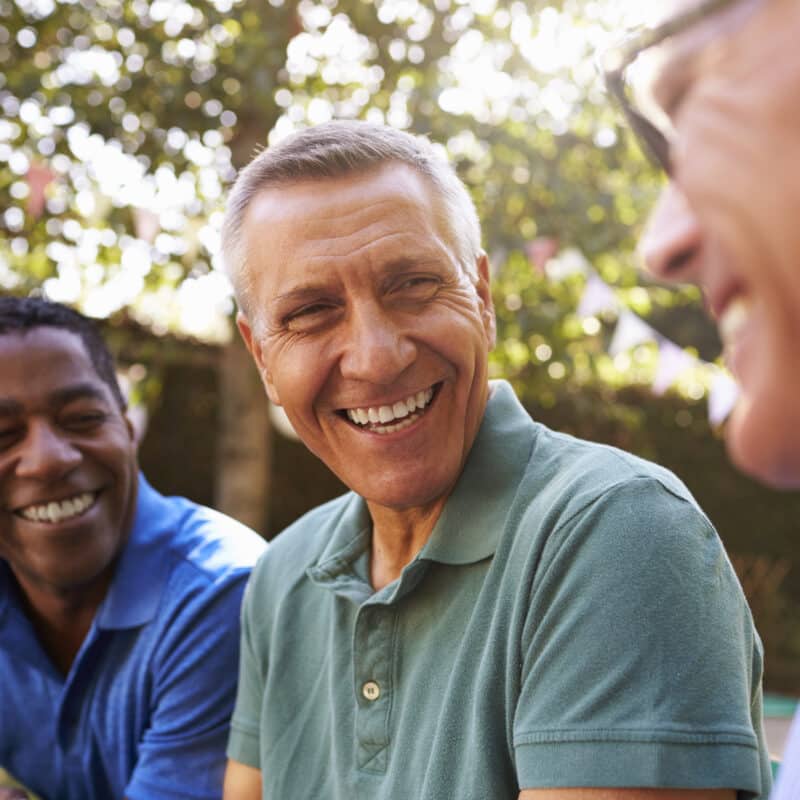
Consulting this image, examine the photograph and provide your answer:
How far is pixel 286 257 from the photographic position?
1711mm

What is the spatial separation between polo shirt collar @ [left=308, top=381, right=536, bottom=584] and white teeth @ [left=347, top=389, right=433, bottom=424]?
0.13 meters

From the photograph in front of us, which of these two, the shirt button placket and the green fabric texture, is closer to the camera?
the shirt button placket

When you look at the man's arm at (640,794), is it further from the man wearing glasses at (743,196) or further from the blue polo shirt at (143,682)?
the blue polo shirt at (143,682)

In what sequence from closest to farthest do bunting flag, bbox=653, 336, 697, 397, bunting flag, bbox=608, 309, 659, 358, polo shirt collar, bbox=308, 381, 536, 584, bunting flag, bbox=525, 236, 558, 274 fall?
polo shirt collar, bbox=308, 381, 536, 584 → bunting flag, bbox=525, 236, 558, 274 → bunting flag, bbox=608, 309, 659, 358 → bunting flag, bbox=653, 336, 697, 397

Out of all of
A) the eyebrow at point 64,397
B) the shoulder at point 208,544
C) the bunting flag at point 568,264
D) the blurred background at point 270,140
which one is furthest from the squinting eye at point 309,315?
the bunting flag at point 568,264

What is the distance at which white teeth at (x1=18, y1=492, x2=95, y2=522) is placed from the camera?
2.41m

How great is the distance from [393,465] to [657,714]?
0.63 m

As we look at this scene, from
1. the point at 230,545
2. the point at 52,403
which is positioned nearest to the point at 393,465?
the point at 230,545

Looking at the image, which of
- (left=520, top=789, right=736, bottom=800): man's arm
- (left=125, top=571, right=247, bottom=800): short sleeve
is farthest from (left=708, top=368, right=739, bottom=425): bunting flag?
(left=520, top=789, right=736, bottom=800): man's arm

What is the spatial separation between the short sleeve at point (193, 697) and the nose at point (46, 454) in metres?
0.39

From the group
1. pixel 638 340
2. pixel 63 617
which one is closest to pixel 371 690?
pixel 63 617

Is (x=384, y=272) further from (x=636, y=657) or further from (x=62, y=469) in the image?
(x=62, y=469)

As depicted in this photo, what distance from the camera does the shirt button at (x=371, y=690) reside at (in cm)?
168

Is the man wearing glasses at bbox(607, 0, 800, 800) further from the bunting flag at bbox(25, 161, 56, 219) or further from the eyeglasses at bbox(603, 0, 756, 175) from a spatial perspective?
the bunting flag at bbox(25, 161, 56, 219)
